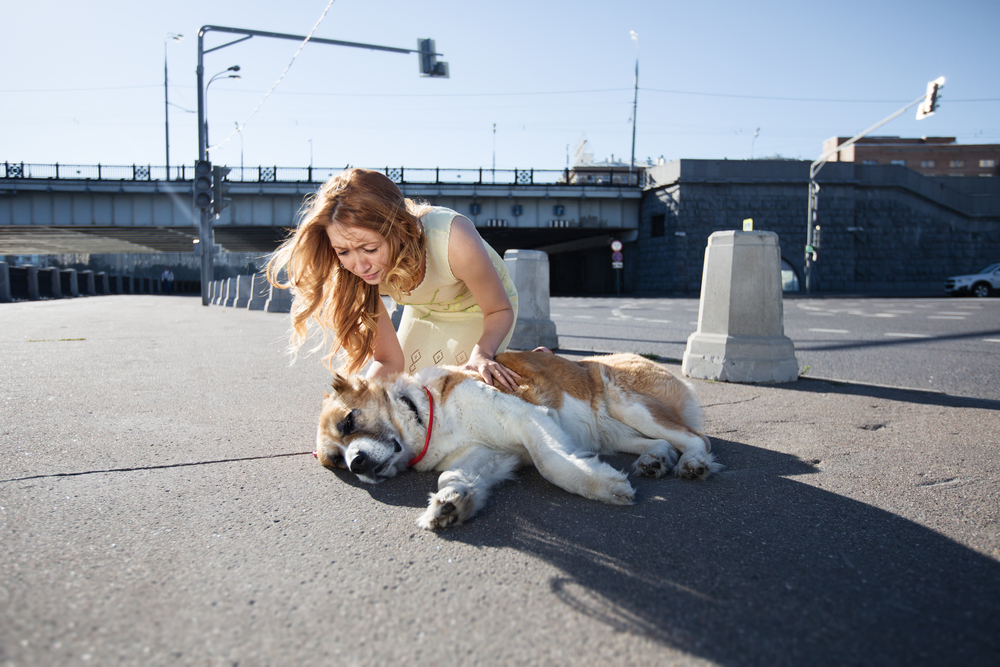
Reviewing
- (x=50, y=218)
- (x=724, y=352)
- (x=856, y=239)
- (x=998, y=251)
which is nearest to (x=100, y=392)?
(x=724, y=352)

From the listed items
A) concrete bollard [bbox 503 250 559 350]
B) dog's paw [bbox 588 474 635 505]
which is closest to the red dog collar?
dog's paw [bbox 588 474 635 505]

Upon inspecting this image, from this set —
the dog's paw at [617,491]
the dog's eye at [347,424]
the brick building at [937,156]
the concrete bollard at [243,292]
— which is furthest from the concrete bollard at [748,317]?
the brick building at [937,156]

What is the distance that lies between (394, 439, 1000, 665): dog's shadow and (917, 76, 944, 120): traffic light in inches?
1037

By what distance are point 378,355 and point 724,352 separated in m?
3.48

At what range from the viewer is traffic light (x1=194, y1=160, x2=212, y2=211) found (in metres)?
17.9

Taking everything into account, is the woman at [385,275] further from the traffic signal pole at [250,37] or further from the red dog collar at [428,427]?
the traffic signal pole at [250,37]

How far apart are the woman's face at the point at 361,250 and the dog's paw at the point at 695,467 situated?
2002 millimetres

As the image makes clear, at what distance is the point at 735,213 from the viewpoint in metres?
37.1

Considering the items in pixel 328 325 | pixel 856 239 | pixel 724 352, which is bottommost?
pixel 724 352

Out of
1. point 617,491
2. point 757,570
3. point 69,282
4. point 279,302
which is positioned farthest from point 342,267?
point 69,282

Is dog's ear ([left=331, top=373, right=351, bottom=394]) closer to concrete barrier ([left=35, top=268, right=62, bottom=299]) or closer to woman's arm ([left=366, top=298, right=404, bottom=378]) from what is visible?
woman's arm ([left=366, top=298, right=404, bottom=378])

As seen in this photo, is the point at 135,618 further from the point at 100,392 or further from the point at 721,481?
the point at 100,392

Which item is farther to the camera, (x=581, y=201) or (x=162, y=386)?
(x=581, y=201)

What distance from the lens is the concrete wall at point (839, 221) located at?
3659 centimetres
